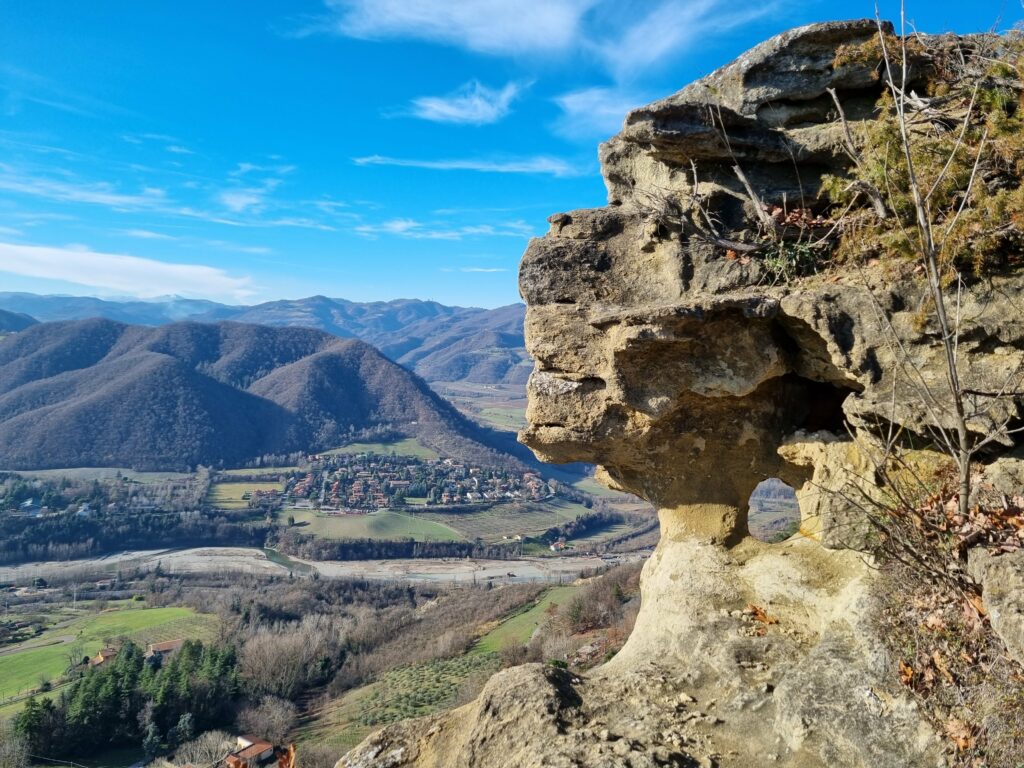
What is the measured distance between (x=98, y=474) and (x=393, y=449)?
65213mm

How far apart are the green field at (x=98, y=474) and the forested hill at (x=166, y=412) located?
3173mm

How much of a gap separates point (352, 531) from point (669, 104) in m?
107

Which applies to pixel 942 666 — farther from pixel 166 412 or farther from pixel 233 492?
pixel 166 412

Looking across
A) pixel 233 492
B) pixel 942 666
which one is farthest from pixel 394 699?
pixel 233 492

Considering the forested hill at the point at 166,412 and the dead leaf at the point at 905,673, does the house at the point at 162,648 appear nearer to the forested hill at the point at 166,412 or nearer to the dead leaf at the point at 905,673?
the dead leaf at the point at 905,673

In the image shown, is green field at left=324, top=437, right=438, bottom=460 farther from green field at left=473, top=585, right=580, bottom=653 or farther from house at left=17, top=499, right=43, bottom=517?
green field at left=473, top=585, right=580, bottom=653

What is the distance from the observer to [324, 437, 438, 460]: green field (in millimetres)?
161250

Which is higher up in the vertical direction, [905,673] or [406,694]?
[905,673]

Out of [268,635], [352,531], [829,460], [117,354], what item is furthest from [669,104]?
[117,354]

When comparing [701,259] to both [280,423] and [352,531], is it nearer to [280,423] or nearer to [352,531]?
[352,531]

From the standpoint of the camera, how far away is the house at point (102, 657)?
5446cm

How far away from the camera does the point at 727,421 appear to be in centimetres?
930

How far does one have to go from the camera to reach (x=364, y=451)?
534 feet

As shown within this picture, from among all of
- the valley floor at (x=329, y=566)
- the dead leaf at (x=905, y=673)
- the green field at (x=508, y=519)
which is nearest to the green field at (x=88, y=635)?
the valley floor at (x=329, y=566)
